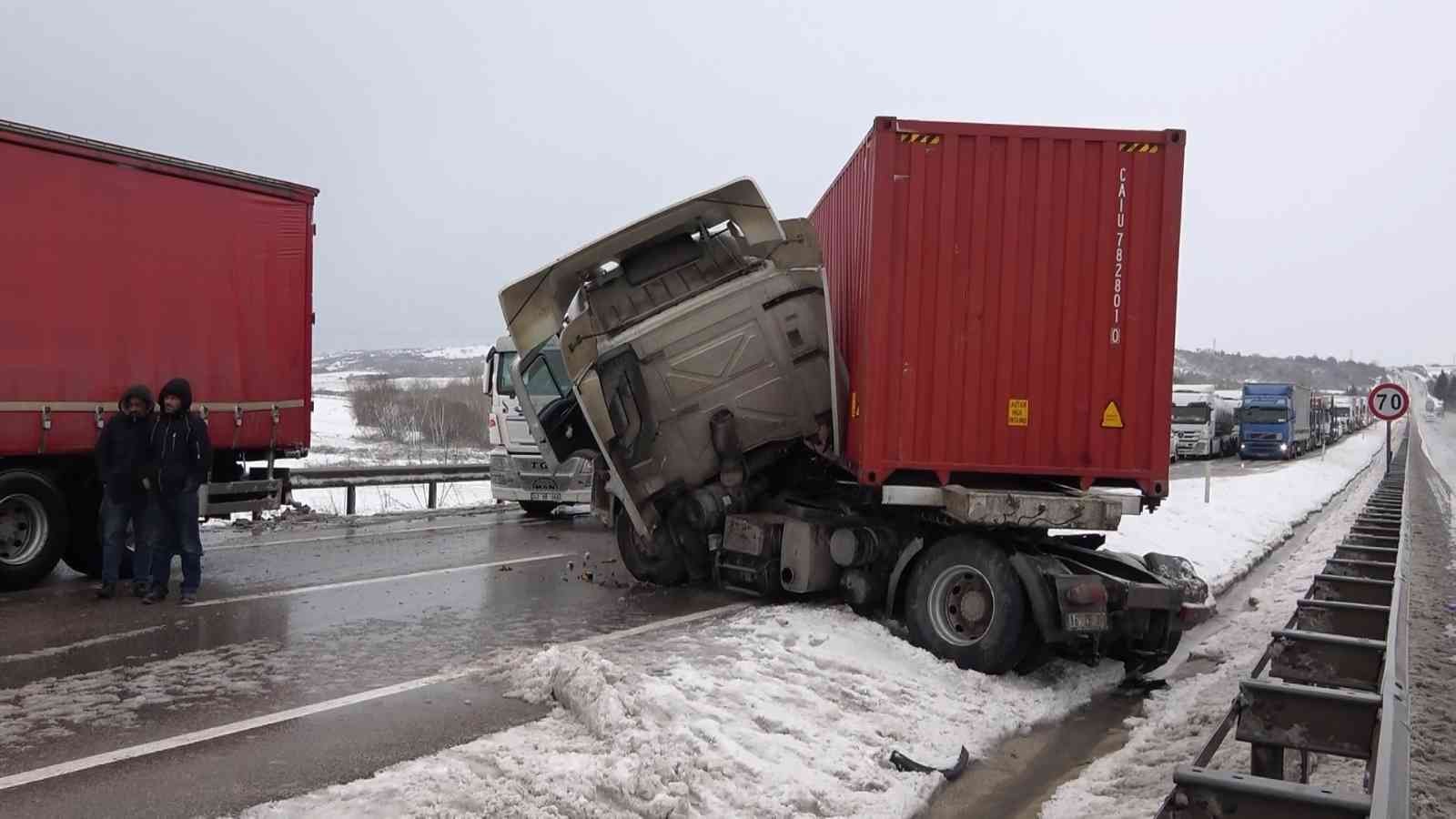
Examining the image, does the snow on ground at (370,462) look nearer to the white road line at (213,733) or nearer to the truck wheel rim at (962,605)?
the white road line at (213,733)

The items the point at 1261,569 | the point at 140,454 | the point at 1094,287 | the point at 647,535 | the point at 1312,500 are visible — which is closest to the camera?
the point at 1094,287

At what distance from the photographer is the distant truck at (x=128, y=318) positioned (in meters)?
9.23

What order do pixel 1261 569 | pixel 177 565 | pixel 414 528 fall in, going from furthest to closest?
1. pixel 414 528
2. pixel 1261 569
3. pixel 177 565

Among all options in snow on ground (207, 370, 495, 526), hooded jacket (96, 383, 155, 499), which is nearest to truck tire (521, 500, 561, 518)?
snow on ground (207, 370, 495, 526)

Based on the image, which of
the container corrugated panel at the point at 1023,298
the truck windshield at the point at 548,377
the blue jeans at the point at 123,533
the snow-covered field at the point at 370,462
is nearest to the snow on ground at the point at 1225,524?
the container corrugated panel at the point at 1023,298

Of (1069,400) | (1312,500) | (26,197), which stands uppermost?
(26,197)

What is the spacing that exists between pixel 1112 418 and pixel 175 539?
7.63 m

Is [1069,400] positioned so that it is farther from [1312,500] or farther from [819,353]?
[1312,500]

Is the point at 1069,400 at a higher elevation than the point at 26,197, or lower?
lower

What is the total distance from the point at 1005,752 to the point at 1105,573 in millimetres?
1958

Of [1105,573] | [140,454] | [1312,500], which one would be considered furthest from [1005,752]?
[1312,500]

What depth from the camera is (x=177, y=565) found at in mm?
11453

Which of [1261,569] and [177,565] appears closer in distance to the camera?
[177,565]

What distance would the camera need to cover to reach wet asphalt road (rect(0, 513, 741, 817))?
500cm
